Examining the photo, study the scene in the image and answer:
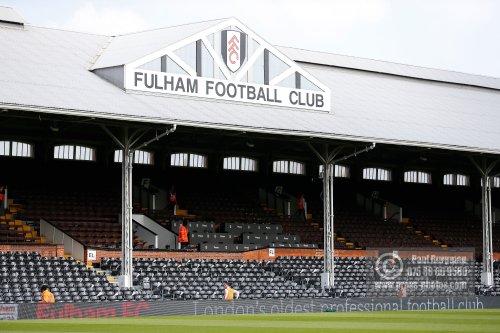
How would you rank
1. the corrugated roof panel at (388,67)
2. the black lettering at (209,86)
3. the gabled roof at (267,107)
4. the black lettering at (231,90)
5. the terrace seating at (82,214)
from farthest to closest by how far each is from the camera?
the corrugated roof panel at (388,67)
the black lettering at (231,90)
the terrace seating at (82,214)
the black lettering at (209,86)
the gabled roof at (267,107)

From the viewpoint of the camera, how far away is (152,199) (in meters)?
54.8

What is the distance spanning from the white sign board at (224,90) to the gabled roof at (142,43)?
99cm

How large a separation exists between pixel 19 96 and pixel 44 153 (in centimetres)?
1403

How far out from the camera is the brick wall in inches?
1676

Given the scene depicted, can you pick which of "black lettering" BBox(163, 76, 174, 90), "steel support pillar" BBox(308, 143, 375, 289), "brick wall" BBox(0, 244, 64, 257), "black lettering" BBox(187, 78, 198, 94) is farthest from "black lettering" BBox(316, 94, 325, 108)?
"brick wall" BBox(0, 244, 64, 257)

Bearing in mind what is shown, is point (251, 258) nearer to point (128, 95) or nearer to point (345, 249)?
point (345, 249)

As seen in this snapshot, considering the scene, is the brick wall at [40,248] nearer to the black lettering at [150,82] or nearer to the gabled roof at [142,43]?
the black lettering at [150,82]

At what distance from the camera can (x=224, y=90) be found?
47.5 m

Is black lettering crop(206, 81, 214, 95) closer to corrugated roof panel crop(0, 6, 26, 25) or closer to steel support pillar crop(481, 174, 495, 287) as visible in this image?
corrugated roof panel crop(0, 6, 26, 25)

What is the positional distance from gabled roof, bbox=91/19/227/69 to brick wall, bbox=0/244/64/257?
305 inches

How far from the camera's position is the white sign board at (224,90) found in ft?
148

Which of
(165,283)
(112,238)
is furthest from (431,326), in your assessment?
(112,238)

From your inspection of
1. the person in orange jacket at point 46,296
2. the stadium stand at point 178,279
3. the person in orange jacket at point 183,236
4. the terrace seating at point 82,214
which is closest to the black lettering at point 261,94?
the person in orange jacket at point 183,236

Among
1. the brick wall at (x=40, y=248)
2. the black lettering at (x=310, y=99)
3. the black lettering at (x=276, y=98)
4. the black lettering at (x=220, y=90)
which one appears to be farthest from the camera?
the black lettering at (x=310, y=99)
